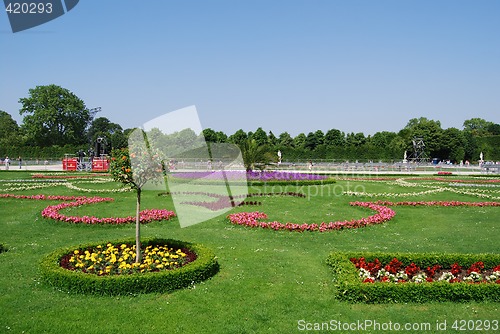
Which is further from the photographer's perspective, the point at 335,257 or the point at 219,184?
the point at 219,184

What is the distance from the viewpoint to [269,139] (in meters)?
70.8

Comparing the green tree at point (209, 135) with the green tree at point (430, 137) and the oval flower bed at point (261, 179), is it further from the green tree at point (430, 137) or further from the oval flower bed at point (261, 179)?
the oval flower bed at point (261, 179)

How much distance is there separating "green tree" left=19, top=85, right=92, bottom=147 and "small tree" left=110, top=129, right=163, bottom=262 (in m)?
63.9

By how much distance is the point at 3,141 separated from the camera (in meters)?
67.1

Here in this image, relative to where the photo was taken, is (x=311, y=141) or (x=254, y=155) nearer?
(x=254, y=155)

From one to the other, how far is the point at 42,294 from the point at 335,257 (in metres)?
5.00

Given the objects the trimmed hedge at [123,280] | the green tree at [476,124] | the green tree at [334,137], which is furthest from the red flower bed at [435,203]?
the green tree at [476,124]

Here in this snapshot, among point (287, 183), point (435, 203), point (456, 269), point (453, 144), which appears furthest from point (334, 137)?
point (456, 269)

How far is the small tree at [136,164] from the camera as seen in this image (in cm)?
711

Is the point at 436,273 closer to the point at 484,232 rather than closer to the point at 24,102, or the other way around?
the point at 484,232

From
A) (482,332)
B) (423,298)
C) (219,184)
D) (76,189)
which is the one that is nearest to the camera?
(482,332)

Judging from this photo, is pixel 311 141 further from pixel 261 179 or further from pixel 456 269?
pixel 456 269

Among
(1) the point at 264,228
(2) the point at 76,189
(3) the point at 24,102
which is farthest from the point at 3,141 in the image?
(1) the point at 264,228

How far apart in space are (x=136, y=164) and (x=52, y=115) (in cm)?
6494
